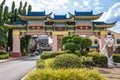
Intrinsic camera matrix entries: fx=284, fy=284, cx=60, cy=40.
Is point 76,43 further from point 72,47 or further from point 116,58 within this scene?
point 116,58

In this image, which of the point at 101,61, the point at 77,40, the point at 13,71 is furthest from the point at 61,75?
the point at 77,40

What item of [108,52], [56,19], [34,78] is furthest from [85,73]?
[56,19]

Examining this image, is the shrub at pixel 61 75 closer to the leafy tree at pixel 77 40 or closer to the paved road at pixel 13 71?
the paved road at pixel 13 71

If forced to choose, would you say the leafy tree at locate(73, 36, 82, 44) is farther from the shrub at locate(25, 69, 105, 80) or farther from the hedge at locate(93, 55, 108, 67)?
the shrub at locate(25, 69, 105, 80)

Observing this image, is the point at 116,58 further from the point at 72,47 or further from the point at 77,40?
the point at 77,40

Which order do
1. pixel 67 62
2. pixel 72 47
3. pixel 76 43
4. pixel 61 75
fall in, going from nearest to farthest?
pixel 61 75 < pixel 67 62 < pixel 72 47 < pixel 76 43

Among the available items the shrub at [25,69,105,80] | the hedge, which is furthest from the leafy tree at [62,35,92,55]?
the shrub at [25,69,105,80]

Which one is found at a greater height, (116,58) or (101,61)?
(116,58)

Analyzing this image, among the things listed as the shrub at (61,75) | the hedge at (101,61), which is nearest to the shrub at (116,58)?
the hedge at (101,61)

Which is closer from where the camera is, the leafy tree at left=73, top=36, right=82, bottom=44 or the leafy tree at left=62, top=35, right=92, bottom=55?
the leafy tree at left=62, top=35, right=92, bottom=55

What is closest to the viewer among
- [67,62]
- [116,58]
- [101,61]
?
[67,62]

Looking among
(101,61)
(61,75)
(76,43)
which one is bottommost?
(101,61)

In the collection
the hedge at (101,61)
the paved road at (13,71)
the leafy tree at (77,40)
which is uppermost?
the leafy tree at (77,40)

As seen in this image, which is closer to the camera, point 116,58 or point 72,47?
point 116,58
